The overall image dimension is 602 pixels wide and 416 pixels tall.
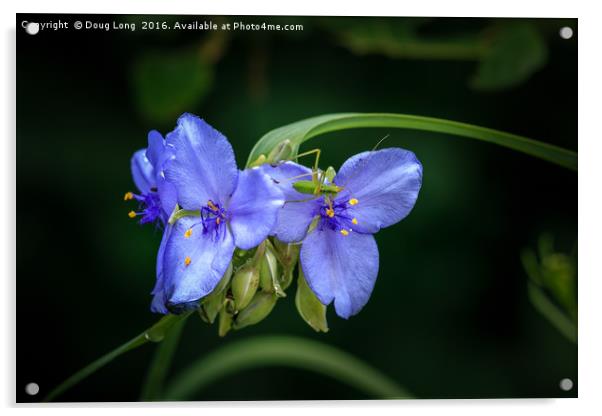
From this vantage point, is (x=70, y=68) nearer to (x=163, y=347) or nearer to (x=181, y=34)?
(x=181, y=34)

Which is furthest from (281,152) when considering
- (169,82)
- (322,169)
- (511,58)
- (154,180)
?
(511,58)

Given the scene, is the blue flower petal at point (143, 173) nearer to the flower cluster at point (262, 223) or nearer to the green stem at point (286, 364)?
the flower cluster at point (262, 223)

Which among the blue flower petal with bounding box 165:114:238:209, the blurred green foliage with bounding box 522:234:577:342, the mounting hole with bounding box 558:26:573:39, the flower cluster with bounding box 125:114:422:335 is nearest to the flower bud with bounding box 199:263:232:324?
the flower cluster with bounding box 125:114:422:335

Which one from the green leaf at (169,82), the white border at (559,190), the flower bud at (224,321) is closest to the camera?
the flower bud at (224,321)

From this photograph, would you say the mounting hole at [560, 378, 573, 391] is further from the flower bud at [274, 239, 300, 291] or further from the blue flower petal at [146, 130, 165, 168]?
the blue flower petal at [146, 130, 165, 168]

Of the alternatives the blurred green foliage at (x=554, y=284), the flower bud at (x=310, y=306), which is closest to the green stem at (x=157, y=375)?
the flower bud at (x=310, y=306)
